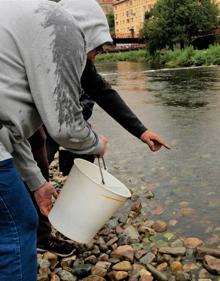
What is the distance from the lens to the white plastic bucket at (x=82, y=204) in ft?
7.31

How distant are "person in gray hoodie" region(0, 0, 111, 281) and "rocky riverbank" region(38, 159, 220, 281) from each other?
115 centimetres

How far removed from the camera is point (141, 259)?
2.89 metres

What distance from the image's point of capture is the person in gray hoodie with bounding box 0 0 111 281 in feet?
4.88

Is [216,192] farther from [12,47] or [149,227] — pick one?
[12,47]

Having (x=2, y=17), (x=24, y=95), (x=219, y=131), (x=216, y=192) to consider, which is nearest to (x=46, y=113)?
(x=24, y=95)

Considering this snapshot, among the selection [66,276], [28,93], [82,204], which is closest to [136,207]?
[66,276]

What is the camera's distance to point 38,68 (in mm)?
1489

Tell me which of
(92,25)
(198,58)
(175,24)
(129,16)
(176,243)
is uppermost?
(92,25)

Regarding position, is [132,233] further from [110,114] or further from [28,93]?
[28,93]

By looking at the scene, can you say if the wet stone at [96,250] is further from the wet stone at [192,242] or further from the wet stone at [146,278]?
the wet stone at [192,242]

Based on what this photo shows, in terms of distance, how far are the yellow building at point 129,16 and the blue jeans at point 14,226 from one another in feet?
282

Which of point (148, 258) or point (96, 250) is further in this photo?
point (96, 250)

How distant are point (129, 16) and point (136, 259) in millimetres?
97113

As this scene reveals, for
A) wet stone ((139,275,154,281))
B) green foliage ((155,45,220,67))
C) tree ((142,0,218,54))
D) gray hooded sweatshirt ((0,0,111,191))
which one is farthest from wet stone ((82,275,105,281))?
tree ((142,0,218,54))
